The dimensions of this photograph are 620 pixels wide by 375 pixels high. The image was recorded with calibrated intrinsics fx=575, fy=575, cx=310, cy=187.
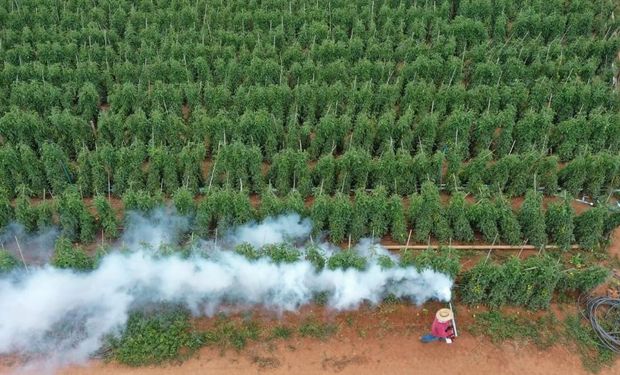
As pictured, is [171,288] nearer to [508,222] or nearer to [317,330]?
[317,330]

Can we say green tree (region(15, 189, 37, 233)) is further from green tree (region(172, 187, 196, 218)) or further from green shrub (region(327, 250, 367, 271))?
green shrub (region(327, 250, 367, 271))

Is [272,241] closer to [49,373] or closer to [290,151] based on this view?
[290,151]

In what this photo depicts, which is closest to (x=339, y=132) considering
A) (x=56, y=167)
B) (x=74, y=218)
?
(x=74, y=218)

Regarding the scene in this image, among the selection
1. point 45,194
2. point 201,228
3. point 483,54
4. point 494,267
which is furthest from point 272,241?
point 483,54

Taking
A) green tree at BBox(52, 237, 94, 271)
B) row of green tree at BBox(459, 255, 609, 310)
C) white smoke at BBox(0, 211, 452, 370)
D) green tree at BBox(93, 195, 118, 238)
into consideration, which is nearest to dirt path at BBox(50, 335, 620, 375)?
white smoke at BBox(0, 211, 452, 370)

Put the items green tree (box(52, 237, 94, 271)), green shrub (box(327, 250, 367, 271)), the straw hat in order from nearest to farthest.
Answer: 1. the straw hat
2. green tree (box(52, 237, 94, 271))
3. green shrub (box(327, 250, 367, 271))

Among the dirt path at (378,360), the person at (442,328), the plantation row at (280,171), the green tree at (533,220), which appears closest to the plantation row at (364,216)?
the green tree at (533,220)

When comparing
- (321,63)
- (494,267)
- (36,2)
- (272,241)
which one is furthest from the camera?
(36,2)
